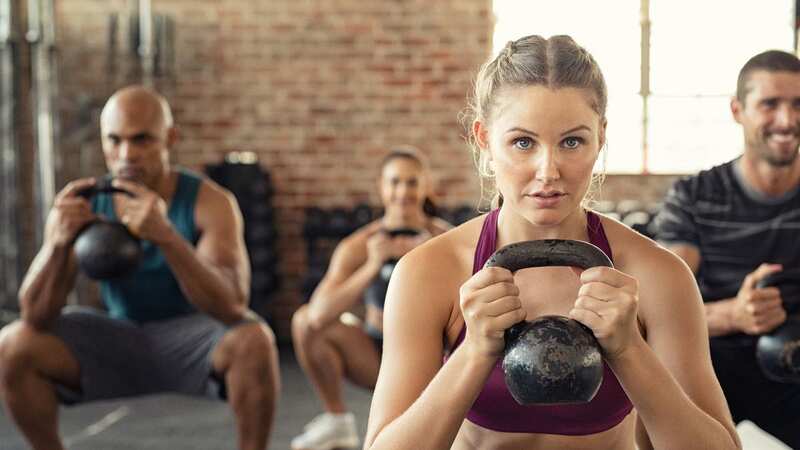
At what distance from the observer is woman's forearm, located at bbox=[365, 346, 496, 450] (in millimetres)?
1367

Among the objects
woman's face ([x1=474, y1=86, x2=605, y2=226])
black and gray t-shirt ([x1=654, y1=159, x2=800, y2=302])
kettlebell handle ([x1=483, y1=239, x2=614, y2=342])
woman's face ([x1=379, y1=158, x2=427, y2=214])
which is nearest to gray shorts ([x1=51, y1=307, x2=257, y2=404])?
woman's face ([x1=379, y1=158, x2=427, y2=214])

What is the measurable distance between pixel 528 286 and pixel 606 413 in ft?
0.83

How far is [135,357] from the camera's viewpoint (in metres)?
2.97

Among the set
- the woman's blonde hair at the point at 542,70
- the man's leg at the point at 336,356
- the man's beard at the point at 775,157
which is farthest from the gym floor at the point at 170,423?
the woman's blonde hair at the point at 542,70

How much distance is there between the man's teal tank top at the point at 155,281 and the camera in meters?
3.07

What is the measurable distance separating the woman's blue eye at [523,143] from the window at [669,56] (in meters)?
4.73

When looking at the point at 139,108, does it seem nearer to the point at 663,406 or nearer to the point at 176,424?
the point at 176,424

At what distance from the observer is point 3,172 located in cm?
568

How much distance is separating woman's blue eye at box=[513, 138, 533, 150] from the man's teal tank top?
1840 millimetres

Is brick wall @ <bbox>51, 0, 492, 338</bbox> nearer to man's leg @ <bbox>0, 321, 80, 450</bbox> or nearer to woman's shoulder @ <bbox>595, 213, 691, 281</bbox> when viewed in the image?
man's leg @ <bbox>0, 321, 80, 450</bbox>

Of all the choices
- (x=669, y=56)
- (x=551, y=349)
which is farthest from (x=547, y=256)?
(x=669, y=56)

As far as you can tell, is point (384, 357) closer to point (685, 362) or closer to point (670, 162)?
point (685, 362)

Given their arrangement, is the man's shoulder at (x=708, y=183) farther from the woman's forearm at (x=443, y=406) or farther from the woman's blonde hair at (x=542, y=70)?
the woman's forearm at (x=443, y=406)

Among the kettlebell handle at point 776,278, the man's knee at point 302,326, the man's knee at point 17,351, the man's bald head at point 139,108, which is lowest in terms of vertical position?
the man's knee at point 302,326
